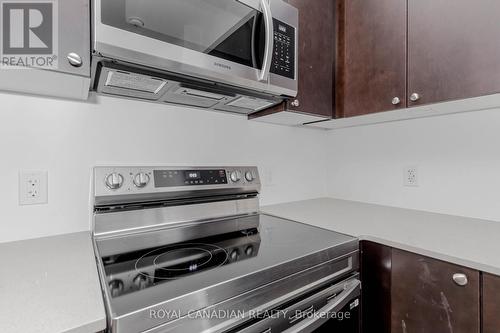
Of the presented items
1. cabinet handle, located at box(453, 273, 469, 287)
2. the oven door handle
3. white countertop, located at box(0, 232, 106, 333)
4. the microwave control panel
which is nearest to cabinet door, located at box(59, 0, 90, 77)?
white countertop, located at box(0, 232, 106, 333)

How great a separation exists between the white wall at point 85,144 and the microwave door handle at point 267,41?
43 centimetres

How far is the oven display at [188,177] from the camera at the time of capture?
110 cm

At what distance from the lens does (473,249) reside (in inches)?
33.5

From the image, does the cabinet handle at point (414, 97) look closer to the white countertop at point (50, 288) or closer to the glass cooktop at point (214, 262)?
the glass cooktop at point (214, 262)

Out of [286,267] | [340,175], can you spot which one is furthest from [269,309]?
[340,175]

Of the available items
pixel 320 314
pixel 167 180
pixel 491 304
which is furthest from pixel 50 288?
pixel 491 304

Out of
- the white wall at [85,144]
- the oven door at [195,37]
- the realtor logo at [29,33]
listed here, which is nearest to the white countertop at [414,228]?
the white wall at [85,144]

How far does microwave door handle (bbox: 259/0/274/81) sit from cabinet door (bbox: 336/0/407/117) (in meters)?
0.51

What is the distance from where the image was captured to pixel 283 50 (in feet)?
3.70

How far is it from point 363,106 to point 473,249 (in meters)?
0.72

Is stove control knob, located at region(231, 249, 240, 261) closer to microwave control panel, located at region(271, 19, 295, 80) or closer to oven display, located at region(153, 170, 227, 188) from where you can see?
oven display, located at region(153, 170, 227, 188)

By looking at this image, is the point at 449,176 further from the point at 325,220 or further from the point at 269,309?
the point at 269,309

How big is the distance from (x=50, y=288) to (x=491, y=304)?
1.16 meters

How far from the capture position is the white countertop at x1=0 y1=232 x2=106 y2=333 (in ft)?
1.62
